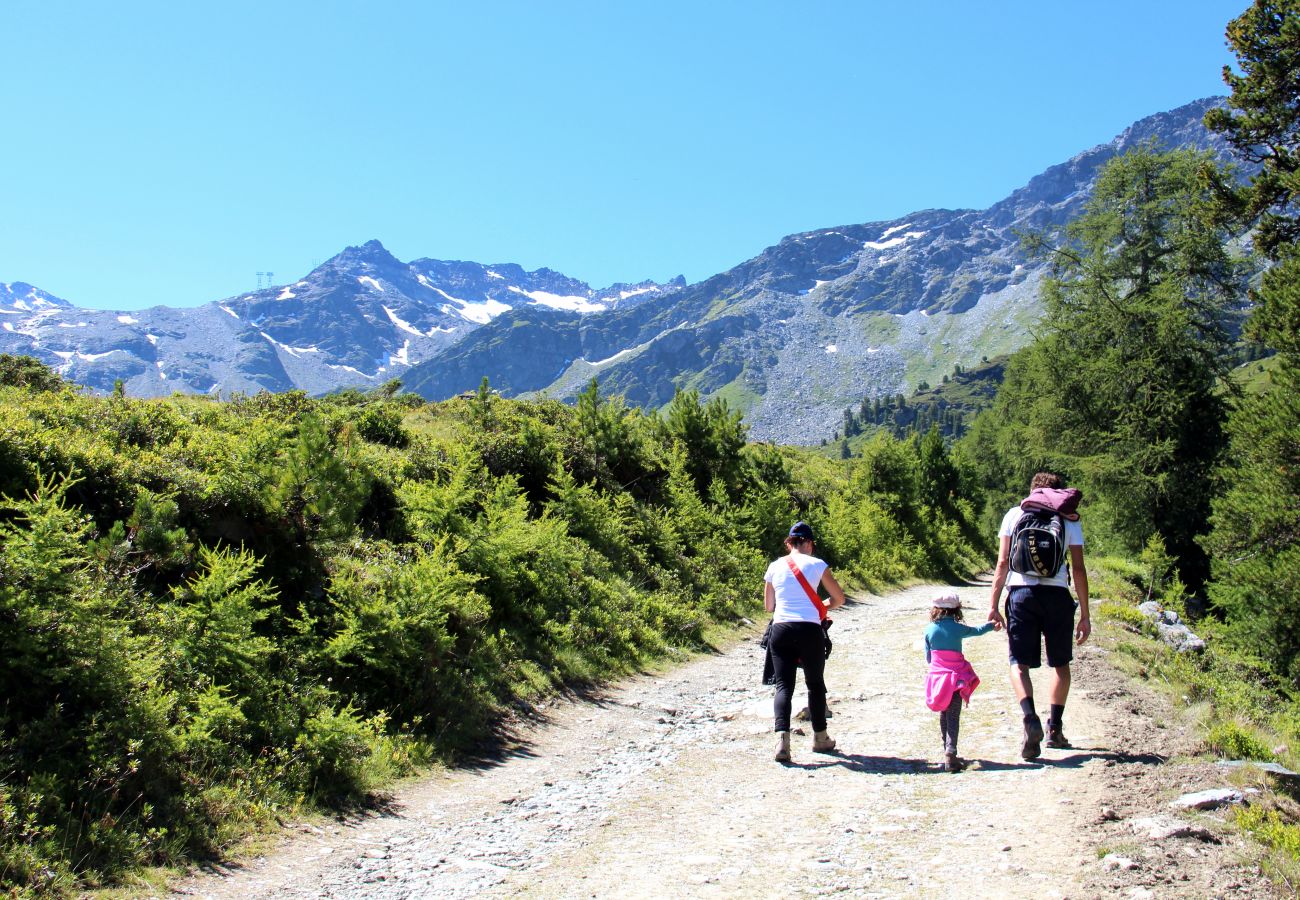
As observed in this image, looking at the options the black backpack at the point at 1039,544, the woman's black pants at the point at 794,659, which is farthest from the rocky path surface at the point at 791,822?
the black backpack at the point at 1039,544

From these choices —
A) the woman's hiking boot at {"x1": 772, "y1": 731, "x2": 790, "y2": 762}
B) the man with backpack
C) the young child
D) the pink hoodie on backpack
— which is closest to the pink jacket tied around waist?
the young child

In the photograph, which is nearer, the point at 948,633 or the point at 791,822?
the point at 791,822

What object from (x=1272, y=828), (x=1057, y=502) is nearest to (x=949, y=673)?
(x=1057, y=502)

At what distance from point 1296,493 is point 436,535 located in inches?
692

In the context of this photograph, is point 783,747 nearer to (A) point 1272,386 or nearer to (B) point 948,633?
(B) point 948,633

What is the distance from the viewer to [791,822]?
5844 millimetres

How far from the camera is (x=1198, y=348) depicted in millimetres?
26797

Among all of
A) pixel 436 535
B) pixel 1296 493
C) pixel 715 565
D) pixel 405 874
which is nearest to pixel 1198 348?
pixel 1296 493

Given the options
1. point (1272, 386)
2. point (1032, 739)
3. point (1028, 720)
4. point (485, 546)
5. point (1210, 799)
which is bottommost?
point (1032, 739)

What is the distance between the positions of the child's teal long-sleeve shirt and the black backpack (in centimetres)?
65

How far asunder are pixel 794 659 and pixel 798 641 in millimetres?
195

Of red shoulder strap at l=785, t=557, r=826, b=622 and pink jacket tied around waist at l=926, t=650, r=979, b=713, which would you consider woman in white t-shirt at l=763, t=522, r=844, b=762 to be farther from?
pink jacket tied around waist at l=926, t=650, r=979, b=713

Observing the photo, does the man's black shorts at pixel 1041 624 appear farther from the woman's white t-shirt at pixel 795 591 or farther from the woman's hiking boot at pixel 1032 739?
the woman's white t-shirt at pixel 795 591

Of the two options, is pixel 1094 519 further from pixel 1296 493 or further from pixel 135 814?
pixel 135 814
